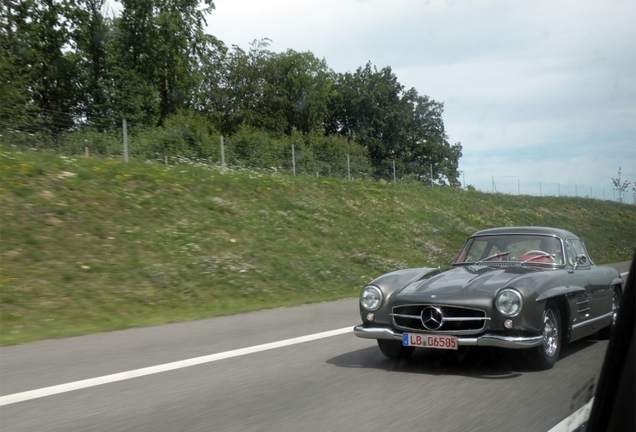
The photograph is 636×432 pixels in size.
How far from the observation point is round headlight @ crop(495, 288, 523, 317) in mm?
6267

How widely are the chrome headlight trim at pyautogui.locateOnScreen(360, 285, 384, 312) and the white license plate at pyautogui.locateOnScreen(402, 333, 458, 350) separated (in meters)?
0.53

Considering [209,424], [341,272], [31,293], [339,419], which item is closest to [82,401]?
[209,424]

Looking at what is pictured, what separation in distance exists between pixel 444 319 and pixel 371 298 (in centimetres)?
92

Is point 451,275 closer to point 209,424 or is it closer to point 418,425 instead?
point 418,425

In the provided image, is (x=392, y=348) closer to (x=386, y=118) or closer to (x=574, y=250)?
(x=574, y=250)

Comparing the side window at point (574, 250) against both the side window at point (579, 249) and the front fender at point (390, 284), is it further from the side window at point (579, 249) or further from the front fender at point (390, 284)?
the front fender at point (390, 284)

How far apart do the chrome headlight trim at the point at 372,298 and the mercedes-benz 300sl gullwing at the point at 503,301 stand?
0.01m

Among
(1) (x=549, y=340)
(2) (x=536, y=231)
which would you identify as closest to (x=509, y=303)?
(1) (x=549, y=340)

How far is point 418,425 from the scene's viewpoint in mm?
4840

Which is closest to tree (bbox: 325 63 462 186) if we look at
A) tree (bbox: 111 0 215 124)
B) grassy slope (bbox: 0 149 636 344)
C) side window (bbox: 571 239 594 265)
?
tree (bbox: 111 0 215 124)

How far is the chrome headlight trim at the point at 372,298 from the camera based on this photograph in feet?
23.1

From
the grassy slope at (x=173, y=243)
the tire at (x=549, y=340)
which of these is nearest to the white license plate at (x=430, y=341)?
the tire at (x=549, y=340)

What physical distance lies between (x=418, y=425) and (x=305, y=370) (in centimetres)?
231

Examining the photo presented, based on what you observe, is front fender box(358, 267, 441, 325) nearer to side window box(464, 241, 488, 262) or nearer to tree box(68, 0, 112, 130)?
side window box(464, 241, 488, 262)
